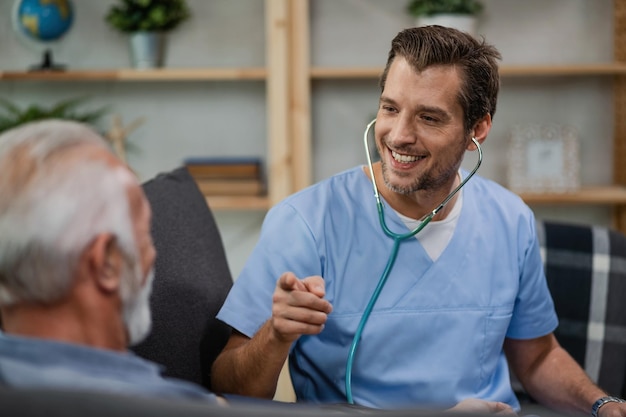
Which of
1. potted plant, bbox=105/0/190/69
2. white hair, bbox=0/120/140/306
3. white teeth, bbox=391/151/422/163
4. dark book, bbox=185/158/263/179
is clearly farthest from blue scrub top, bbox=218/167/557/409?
potted plant, bbox=105/0/190/69

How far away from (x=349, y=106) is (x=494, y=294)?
166 centimetres

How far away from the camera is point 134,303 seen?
95cm

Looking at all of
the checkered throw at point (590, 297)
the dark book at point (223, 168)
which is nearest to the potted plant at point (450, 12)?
the dark book at point (223, 168)

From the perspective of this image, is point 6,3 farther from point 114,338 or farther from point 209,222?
point 114,338

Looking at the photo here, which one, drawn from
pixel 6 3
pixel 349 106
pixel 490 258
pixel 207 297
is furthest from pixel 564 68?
pixel 6 3

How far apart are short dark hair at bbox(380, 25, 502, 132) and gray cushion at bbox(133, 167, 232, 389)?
480mm

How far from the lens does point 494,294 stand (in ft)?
5.50

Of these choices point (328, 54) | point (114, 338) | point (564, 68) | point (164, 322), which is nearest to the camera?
point (114, 338)

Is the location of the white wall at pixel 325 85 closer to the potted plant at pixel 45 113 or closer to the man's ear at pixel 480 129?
the potted plant at pixel 45 113

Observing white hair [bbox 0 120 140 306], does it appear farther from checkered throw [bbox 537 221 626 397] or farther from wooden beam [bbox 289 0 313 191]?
wooden beam [bbox 289 0 313 191]

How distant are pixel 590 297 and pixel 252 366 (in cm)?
100

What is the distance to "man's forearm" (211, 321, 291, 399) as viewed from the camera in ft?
4.78

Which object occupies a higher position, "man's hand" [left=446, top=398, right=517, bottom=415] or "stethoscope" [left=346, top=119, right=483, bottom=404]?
"stethoscope" [left=346, top=119, right=483, bottom=404]

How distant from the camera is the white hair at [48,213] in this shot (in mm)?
859
